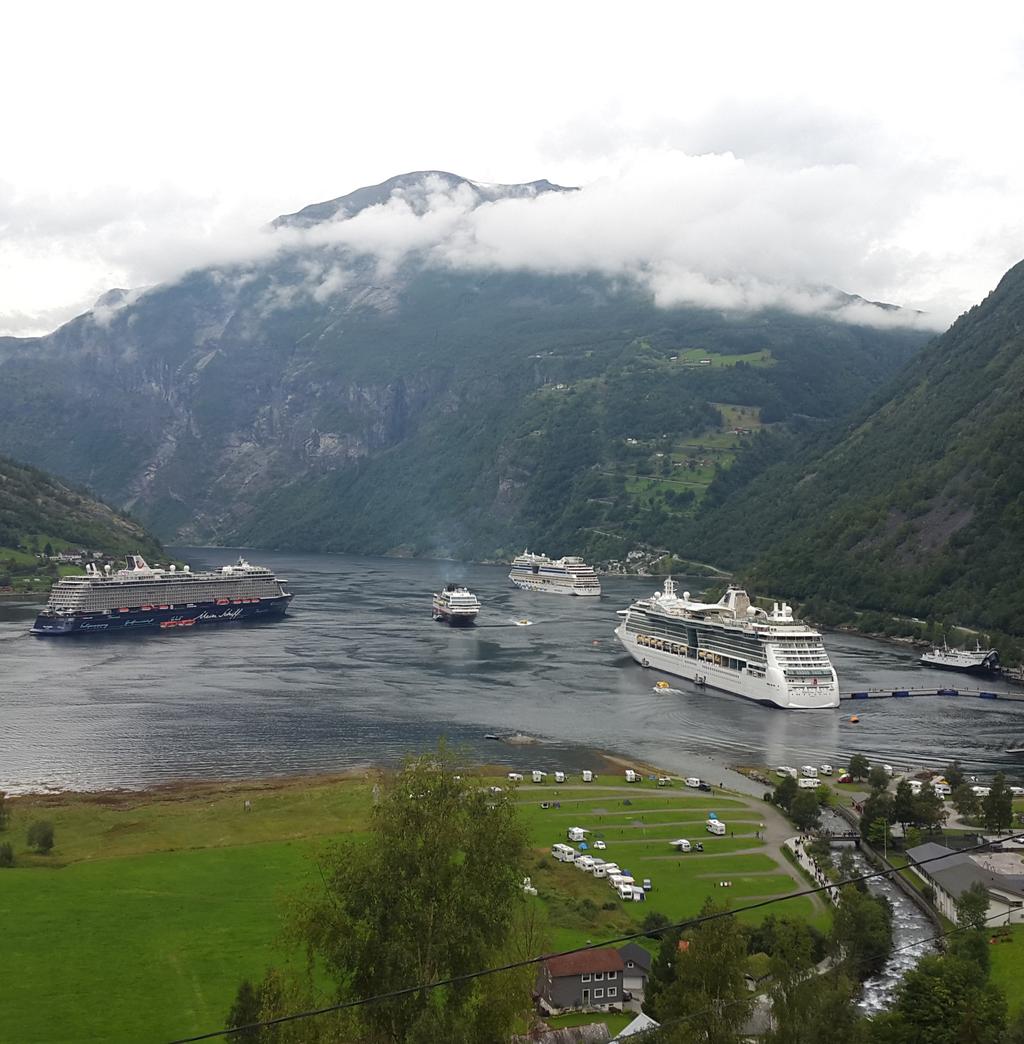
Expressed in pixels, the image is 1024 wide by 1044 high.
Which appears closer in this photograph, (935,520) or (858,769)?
(858,769)

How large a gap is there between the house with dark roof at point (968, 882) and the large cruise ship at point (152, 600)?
110774mm

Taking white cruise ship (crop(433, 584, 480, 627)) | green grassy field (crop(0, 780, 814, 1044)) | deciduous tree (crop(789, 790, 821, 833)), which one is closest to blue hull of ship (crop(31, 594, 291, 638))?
white cruise ship (crop(433, 584, 480, 627))

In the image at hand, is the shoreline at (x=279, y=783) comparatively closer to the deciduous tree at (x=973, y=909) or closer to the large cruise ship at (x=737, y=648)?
the large cruise ship at (x=737, y=648)

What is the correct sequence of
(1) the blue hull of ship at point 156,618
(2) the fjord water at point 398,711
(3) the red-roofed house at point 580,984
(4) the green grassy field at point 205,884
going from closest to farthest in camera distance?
(4) the green grassy field at point 205,884, (3) the red-roofed house at point 580,984, (2) the fjord water at point 398,711, (1) the blue hull of ship at point 156,618

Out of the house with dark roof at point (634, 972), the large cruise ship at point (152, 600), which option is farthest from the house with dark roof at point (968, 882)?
the large cruise ship at point (152, 600)

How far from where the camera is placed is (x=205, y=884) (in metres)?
44.8

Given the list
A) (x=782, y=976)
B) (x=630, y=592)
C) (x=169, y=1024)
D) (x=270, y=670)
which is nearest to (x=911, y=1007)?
(x=782, y=976)

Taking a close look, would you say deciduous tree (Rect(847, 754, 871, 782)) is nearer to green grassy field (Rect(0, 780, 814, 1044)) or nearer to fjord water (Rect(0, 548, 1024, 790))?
fjord water (Rect(0, 548, 1024, 790))

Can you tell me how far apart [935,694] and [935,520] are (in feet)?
201

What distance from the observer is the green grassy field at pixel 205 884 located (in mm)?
33875

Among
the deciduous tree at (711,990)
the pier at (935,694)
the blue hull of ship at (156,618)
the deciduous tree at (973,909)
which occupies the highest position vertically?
the deciduous tree at (711,990)

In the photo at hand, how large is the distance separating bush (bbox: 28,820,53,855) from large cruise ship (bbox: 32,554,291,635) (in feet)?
290

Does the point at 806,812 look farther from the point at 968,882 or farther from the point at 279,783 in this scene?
the point at 279,783

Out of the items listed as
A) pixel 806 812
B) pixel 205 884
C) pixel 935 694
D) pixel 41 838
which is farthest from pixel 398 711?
pixel 935 694
